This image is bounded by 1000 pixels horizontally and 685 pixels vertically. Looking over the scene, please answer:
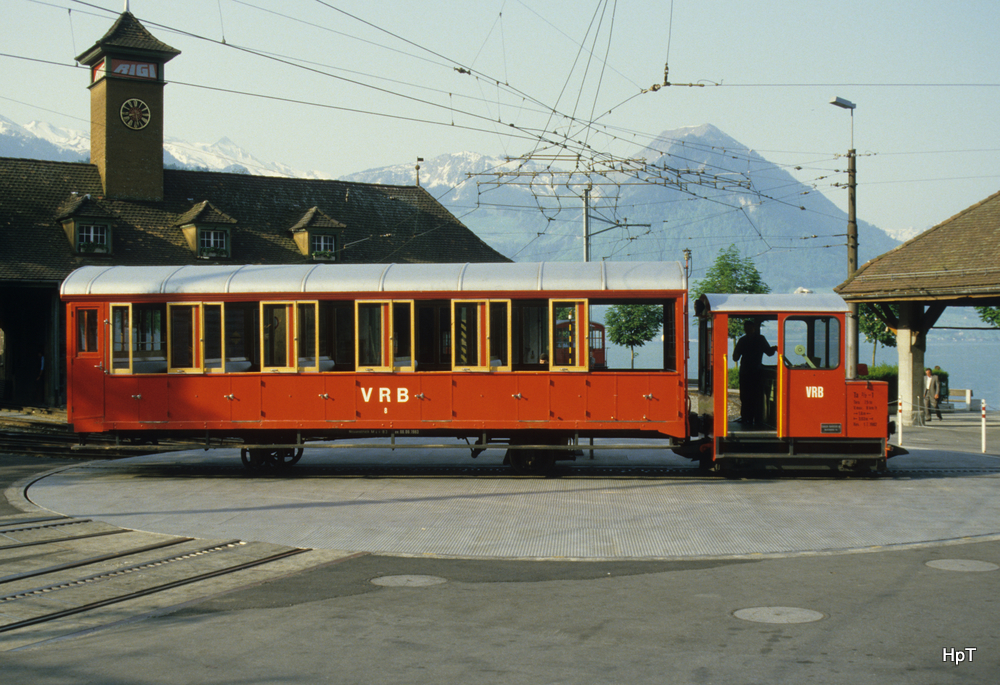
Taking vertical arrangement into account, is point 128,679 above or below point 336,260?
below

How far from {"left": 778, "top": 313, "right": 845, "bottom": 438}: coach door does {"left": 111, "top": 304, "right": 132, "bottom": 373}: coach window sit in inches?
437

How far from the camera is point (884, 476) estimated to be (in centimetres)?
1547

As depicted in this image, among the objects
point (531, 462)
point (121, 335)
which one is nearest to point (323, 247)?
point (121, 335)

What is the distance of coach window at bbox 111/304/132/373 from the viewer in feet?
51.9

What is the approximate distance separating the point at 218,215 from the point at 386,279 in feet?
78.5

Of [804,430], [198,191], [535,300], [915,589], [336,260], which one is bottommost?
[915,589]

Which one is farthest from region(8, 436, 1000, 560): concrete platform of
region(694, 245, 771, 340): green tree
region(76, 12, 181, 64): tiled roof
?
region(694, 245, 771, 340): green tree

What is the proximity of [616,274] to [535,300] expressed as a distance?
1.42 m

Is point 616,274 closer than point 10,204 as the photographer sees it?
Yes

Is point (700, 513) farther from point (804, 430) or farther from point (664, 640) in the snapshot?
point (664, 640)

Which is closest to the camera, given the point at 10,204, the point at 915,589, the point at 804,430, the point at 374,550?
the point at 915,589

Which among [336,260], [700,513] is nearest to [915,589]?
[700,513]

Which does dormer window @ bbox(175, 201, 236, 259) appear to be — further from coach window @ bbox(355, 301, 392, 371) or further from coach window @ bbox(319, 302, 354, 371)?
coach window @ bbox(355, 301, 392, 371)

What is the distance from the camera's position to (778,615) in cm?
752
